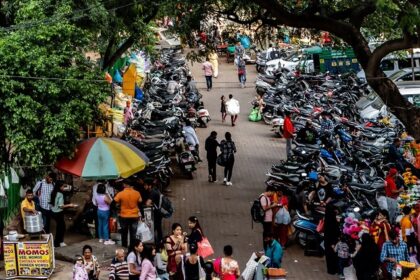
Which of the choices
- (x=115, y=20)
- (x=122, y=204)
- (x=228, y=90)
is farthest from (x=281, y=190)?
(x=228, y=90)

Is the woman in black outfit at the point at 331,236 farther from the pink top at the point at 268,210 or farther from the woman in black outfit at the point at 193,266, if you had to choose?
the woman in black outfit at the point at 193,266

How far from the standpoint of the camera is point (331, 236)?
15.0 m

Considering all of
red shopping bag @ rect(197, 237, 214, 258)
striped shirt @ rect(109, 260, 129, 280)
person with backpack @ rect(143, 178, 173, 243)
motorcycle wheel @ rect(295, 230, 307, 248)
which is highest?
person with backpack @ rect(143, 178, 173, 243)

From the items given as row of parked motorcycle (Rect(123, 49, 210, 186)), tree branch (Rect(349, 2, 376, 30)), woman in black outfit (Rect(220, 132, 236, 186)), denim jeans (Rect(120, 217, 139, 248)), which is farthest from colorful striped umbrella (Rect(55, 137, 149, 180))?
tree branch (Rect(349, 2, 376, 30))

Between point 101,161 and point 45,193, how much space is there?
1.09 m

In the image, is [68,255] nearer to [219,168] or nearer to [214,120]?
[219,168]

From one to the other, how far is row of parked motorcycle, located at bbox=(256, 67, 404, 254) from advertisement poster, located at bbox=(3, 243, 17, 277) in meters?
4.88

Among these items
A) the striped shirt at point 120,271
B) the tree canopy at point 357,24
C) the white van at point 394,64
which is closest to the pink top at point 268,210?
the tree canopy at point 357,24

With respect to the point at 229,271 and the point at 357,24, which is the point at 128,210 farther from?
the point at 357,24

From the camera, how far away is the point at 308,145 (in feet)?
70.6

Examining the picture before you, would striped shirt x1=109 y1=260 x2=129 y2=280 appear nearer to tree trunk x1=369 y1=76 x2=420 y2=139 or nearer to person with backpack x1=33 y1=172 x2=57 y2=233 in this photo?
person with backpack x1=33 y1=172 x2=57 y2=233

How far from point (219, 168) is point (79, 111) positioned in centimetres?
750

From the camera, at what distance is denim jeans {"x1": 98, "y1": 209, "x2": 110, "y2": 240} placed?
15.7 meters

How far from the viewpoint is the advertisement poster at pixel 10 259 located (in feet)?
46.7
